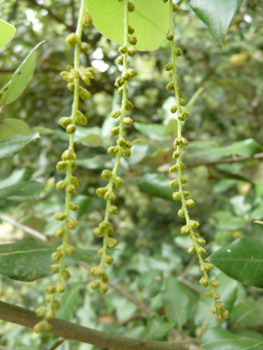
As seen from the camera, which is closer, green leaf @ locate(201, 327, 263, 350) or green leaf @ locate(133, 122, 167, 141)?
green leaf @ locate(201, 327, 263, 350)

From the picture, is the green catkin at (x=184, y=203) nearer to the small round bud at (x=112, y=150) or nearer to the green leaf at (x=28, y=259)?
the small round bud at (x=112, y=150)

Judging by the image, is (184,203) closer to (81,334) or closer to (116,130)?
(116,130)

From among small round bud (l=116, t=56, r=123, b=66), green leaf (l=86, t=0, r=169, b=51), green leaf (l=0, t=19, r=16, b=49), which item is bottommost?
small round bud (l=116, t=56, r=123, b=66)

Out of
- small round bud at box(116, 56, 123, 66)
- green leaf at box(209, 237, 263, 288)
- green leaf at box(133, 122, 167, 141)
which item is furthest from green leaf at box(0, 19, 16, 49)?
green leaf at box(133, 122, 167, 141)

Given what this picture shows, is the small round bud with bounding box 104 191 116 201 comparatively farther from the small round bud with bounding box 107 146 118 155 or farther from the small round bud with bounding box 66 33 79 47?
the small round bud with bounding box 66 33 79 47

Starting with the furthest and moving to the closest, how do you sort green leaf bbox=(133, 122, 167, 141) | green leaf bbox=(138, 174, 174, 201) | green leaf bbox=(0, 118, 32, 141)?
1. green leaf bbox=(133, 122, 167, 141)
2. green leaf bbox=(138, 174, 174, 201)
3. green leaf bbox=(0, 118, 32, 141)

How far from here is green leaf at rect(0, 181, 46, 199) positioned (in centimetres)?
62

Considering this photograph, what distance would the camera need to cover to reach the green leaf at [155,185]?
31.5 inches

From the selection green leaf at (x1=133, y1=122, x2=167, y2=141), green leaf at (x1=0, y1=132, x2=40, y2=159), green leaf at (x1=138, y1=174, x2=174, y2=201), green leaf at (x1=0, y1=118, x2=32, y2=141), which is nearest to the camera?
green leaf at (x1=0, y1=132, x2=40, y2=159)

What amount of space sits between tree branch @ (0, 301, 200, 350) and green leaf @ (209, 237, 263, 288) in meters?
0.18

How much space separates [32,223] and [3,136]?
21.4 inches

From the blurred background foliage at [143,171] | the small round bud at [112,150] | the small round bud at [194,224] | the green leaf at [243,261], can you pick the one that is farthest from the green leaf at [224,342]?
the small round bud at [112,150]

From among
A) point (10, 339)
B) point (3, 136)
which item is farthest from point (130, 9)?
point (10, 339)

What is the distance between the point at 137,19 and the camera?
45cm
